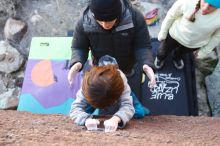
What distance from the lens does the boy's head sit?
2.19 m

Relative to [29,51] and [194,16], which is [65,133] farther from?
[29,51]

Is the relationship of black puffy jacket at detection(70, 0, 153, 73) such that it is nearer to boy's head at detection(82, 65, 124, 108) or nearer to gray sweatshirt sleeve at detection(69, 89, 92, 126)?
gray sweatshirt sleeve at detection(69, 89, 92, 126)

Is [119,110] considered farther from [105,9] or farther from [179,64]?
[179,64]

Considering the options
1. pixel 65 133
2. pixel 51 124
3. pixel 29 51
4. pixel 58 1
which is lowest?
pixel 29 51

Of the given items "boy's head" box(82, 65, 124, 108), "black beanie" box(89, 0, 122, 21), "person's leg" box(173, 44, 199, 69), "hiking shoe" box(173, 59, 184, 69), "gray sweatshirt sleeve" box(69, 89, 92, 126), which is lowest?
"hiking shoe" box(173, 59, 184, 69)

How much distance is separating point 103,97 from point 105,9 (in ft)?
1.89

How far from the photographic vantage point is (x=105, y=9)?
2.51 metres

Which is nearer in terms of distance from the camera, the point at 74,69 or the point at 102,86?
the point at 102,86

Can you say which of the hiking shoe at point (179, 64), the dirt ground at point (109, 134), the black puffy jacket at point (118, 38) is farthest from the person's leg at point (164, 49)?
the dirt ground at point (109, 134)

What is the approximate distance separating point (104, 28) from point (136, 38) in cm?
23

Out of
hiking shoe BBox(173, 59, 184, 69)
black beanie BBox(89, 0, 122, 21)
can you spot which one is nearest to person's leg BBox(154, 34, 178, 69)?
hiking shoe BBox(173, 59, 184, 69)

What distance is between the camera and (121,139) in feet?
6.93

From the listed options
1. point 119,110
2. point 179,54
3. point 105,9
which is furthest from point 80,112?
point 179,54

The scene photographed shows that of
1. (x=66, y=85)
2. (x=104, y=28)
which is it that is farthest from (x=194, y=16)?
(x=66, y=85)
